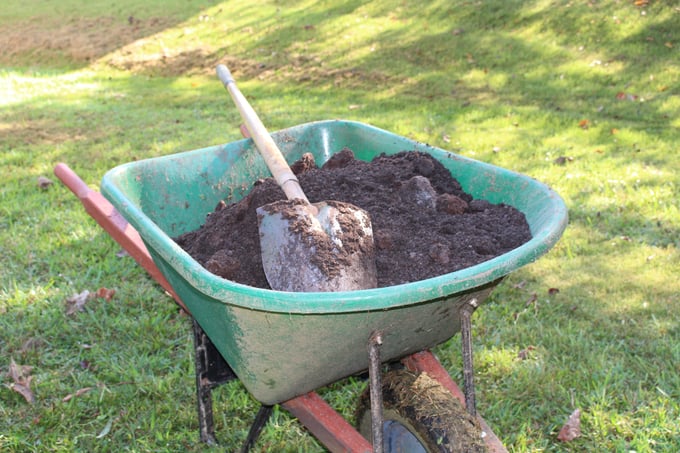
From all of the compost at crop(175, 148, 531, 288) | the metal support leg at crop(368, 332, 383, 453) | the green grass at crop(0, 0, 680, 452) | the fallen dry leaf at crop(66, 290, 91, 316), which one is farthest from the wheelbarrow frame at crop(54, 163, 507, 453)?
the fallen dry leaf at crop(66, 290, 91, 316)

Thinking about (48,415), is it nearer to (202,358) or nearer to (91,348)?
(91,348)

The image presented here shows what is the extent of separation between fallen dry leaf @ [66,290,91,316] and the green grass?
4 cm


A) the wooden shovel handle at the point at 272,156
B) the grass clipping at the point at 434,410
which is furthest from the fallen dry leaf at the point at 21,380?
the grass clipping at the point at 434,410

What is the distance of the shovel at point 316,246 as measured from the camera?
172 cm

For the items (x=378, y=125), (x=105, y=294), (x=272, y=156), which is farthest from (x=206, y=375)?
(x=378, y=125)

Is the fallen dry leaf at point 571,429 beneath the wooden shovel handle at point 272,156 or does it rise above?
beneath

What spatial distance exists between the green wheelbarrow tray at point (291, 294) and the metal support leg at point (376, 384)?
0.10ft

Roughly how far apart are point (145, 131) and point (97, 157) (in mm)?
797

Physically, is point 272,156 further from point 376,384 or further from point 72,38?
point 72,38

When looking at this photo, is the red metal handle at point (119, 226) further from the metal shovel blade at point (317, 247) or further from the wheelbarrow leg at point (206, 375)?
the metal shovel blade at point (317, 247)

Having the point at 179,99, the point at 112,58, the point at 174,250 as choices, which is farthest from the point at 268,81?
the point at 174,250

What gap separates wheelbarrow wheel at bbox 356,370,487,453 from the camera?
5.78ft

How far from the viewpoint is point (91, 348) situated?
9.87 feet

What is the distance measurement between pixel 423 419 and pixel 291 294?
0.66 meters
